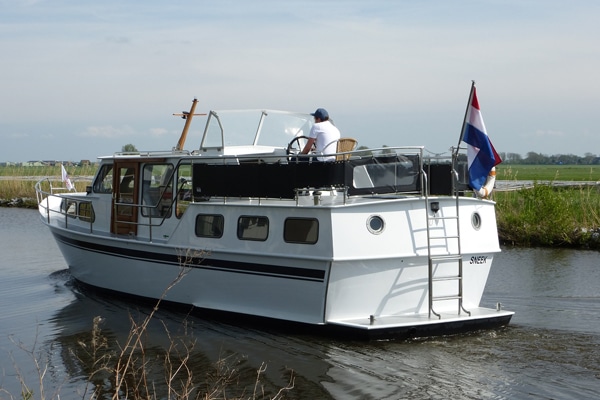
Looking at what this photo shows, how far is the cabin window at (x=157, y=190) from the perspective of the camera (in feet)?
45.2

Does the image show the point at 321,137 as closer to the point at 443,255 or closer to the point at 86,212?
the point at 443,255

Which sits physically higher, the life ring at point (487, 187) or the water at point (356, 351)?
the life ring at point (487, 187)

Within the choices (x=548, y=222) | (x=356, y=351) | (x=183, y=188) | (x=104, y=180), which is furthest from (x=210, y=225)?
(x=548, y=222)

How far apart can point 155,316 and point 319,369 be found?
4.01m

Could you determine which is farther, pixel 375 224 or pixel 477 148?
pixel 477 148

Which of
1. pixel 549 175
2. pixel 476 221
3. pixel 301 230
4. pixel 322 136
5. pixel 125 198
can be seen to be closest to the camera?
pixel 301 230

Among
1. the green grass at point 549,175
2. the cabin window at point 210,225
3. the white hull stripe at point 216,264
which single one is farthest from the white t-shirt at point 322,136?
the green grass at point 549,175

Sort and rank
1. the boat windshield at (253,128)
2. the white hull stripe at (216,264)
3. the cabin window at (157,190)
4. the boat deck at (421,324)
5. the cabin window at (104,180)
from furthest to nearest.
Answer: the cabin window at (104,180)
the boat windshield at (253,128)
the cabin window at (157,190)
the white hull stripe at (216,264)
the boat deck at (421,324)

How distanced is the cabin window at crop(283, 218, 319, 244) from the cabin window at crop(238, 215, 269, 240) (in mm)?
400

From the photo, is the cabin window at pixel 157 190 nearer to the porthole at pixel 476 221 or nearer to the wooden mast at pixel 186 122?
the wooden mast at pixel 186 122

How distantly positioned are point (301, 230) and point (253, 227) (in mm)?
976

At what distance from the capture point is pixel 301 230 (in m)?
11.6

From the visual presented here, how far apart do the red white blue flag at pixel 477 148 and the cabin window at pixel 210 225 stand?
12.7ft

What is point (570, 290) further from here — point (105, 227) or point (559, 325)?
point (105, 227)
